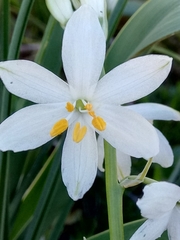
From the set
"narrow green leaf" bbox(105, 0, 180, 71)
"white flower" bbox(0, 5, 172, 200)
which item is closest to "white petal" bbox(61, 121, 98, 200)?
"white flower" bbox(0, 5, 172, 200)

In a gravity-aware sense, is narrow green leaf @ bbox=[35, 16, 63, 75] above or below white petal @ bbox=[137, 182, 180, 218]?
above

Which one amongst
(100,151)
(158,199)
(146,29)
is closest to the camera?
(158,199)

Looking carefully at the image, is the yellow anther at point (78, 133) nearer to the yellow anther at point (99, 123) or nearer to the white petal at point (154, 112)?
the yellow anther at point (99, 123)

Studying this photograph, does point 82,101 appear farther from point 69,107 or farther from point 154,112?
point 154,112

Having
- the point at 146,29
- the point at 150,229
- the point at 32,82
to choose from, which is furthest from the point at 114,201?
the point at 146,29

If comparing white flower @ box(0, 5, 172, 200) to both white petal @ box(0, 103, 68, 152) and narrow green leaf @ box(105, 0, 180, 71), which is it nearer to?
white petal @ box(0, 103, 68, 152)

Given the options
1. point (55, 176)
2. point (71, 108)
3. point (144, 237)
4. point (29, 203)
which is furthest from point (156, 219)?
point (29, 203)
